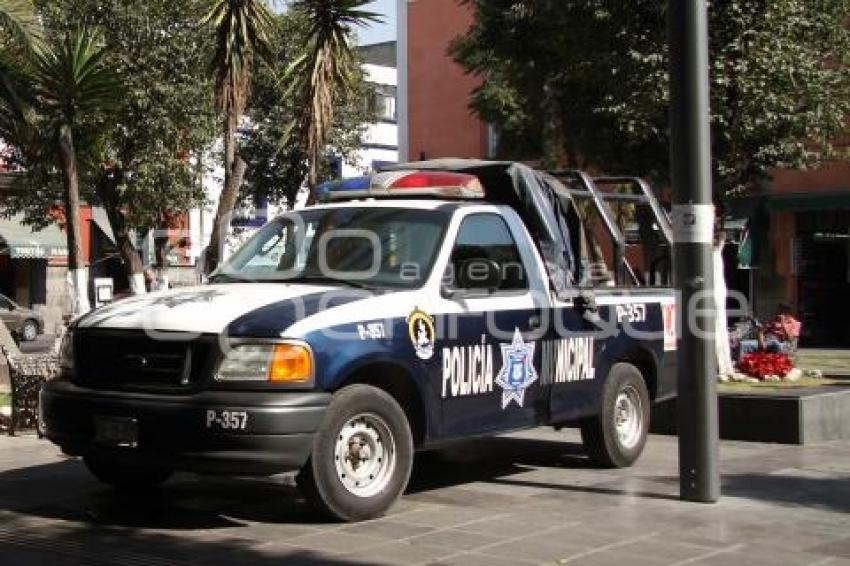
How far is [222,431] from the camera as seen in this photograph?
610 cm

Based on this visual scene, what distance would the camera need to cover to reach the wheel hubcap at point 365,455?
257 inches

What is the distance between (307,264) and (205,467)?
5.74 feet

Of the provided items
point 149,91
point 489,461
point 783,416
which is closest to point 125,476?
point 489,461

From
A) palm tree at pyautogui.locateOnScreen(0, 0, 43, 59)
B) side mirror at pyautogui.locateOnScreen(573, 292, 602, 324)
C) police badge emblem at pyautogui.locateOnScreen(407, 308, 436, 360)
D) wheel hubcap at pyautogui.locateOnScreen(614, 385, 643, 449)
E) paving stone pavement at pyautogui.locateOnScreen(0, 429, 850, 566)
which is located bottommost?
paving stone pavement at pyautogui.locateOnScreen(0, 429, 850, 566)

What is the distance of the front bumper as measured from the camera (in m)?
6.09

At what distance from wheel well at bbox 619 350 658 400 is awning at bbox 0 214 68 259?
29146 millimetres

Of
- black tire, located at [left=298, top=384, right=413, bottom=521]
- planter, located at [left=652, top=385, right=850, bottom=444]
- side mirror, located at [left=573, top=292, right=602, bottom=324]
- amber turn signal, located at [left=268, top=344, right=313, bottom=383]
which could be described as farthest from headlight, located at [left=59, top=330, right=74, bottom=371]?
planter, located at [left=652, top=385, right=850, bottom=444]

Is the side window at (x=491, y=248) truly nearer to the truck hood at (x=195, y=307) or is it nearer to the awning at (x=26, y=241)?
the truck hood at (x=195, y=307)

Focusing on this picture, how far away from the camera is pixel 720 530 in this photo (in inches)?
258

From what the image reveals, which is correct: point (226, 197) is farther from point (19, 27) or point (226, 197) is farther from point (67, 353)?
point (67, 353)

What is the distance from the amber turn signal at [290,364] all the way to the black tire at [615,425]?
309cm

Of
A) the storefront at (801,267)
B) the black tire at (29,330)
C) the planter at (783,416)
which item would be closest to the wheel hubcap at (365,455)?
the planter at (783,416)

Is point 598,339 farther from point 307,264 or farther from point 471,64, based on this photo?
point 471,64

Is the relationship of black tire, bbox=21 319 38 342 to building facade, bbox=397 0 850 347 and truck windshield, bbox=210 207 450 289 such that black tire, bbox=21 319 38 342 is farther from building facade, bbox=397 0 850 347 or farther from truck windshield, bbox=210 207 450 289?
truck windshield, bbox=210 207 450 289
